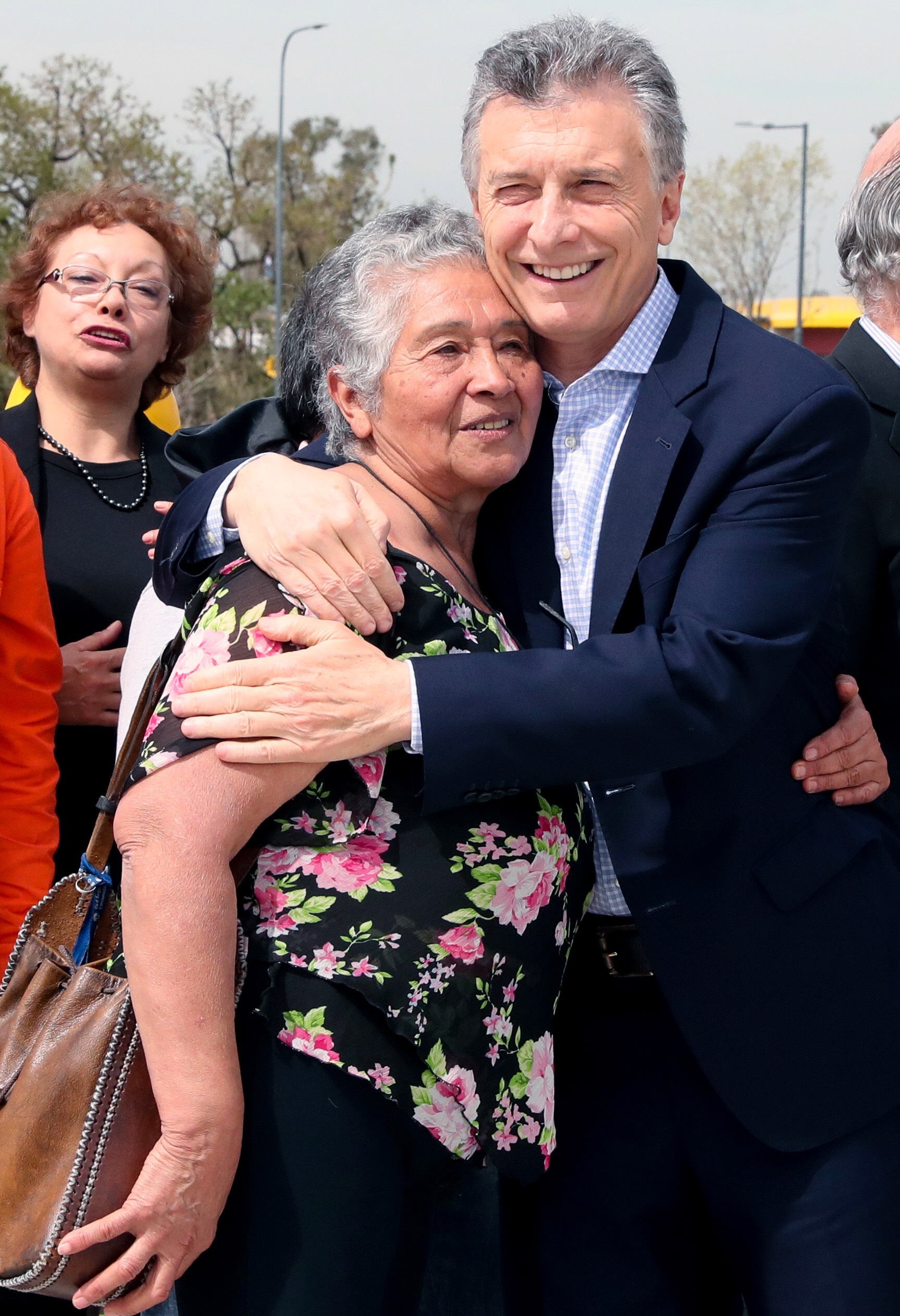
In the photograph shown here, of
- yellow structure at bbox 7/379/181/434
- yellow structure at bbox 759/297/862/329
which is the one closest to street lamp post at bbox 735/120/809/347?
yellow structure at bbox 759/297/862/329

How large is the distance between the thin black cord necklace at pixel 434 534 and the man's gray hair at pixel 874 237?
1.08 m

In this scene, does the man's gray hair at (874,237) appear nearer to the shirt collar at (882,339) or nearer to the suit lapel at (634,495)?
the shirt collar at (882,339)

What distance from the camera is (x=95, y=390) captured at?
3.51m

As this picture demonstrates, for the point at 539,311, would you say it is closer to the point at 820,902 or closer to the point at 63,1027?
the point at 820,902

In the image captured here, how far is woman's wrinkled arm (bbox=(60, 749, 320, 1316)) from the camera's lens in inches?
67.0

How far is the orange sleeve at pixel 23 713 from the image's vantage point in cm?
235

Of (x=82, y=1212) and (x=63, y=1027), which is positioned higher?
(x=63, y=1027)

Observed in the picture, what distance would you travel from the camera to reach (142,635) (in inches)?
92.1

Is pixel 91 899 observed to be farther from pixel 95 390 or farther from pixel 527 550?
pixel 95 390

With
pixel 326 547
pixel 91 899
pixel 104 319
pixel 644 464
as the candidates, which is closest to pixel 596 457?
pixel 644 464

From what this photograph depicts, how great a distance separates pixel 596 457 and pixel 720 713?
0.52 metres

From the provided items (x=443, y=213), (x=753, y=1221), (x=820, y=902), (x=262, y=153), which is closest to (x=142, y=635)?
(x=443, y=213)

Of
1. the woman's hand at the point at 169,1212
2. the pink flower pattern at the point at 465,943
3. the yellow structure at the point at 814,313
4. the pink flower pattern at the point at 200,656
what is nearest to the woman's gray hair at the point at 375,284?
the pink flower pattern at the point at 200,656

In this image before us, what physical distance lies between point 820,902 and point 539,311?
3.38 feet
